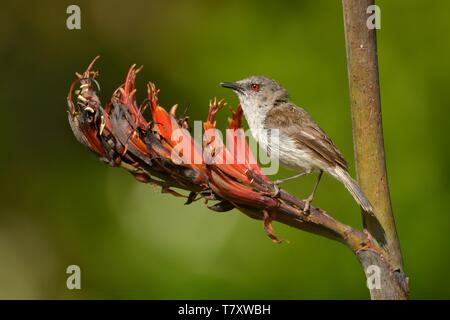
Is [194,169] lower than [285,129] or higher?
lower

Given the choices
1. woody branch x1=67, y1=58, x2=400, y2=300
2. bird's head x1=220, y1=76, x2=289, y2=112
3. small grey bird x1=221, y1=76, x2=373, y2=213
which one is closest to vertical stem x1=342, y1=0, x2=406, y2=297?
woody branch x1=67, y1=58, x2=400, y2=300

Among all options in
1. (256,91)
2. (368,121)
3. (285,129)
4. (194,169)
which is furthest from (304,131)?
(194,169)

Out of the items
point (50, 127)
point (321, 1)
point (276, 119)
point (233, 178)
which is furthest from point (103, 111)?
point (50, 127)

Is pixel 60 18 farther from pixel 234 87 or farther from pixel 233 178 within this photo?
pixel 233 178

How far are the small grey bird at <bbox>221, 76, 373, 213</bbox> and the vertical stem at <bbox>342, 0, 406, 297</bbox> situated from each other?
1066mm

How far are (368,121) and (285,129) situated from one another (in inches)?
56.9

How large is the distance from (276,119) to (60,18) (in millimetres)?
1342

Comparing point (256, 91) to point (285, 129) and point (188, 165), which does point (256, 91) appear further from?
point (188, 165)

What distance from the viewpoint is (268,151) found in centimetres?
266

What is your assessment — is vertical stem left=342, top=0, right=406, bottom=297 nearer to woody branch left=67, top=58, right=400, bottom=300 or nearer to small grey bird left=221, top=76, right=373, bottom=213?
woody branch left=67, top=58, right=400, bottom=300

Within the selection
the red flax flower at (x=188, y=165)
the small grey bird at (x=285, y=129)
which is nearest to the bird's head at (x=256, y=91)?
the small grey bird at (x=285, y=129)

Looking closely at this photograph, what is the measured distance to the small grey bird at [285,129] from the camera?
8.54ft

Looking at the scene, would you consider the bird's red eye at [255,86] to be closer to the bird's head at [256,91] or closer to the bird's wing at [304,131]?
the bird's head at [256,91]

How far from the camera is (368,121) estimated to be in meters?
1.37
